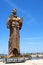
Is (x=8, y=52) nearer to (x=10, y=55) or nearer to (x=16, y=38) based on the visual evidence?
(x=10, y=55)

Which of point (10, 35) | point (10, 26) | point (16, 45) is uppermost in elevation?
point (10, 26)

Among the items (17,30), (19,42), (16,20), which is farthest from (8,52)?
(16,20)

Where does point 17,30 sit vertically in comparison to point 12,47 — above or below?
above

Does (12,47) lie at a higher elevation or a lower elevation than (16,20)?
lower

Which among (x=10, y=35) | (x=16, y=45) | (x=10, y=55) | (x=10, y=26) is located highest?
(x=10, y=26)

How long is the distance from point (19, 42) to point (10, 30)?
2930 millimetres

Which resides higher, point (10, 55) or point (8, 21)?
point (8, 21)

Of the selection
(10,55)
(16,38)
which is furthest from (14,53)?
(16,38)

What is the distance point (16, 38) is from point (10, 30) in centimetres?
213

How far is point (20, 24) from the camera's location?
2841cm

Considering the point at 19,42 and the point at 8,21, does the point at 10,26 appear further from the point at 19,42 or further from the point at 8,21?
the point at 19,42

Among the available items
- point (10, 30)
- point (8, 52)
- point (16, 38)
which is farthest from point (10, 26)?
point (8, 52)

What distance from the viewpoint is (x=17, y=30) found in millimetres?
27844

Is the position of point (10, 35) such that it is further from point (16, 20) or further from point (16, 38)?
point (16, 20)
